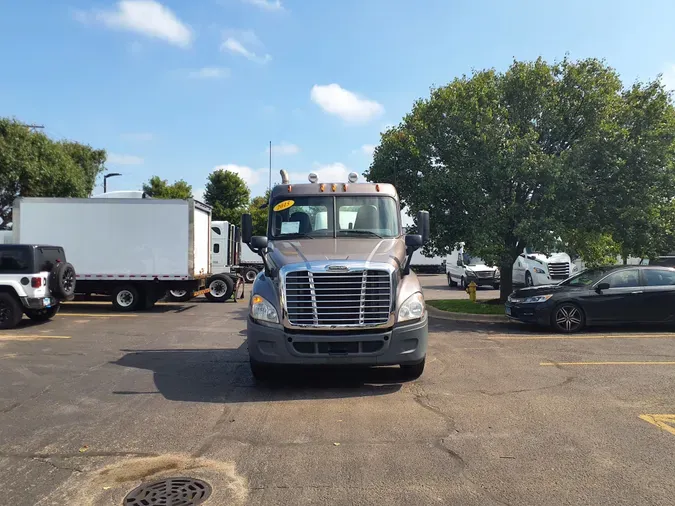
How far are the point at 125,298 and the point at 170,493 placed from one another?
1365 centimetres

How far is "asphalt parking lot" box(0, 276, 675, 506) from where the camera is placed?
163 inches

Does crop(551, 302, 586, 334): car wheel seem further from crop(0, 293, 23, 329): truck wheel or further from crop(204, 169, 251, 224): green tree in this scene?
crop(204, 169, 251, 224): green tree

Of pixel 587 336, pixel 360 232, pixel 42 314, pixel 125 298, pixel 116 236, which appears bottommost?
pixel 587 336

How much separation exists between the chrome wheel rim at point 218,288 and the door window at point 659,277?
43.8 ft

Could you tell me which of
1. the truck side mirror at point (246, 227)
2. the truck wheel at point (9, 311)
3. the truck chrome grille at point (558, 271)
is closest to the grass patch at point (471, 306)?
the truck chrome grille at point (558, 271)

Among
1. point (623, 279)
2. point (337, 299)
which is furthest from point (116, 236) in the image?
point (623, 279)

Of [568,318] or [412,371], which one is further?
[568,318]

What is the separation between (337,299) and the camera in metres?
6.72

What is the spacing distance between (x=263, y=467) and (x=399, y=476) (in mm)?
1116

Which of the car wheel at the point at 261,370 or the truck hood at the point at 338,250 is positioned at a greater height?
the truck hood at the point at 338,250

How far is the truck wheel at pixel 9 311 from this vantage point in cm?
1232

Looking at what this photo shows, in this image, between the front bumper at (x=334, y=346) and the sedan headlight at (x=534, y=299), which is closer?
the front bumper at (x=334, y=346)

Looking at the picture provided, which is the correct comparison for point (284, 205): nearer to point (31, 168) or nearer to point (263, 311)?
point (263, 311)

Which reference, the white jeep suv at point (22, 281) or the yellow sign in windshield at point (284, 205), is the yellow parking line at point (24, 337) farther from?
the yellow sign in windshield at point (284, 205)
